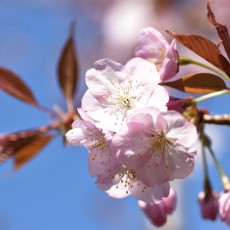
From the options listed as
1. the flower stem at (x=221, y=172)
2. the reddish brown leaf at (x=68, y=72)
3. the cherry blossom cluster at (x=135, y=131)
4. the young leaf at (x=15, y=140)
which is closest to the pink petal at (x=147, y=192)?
the cherry blossom cluster at (x=135, y=131)

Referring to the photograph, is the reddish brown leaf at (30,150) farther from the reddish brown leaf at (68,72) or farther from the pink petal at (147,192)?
the pink petal at (147,192)

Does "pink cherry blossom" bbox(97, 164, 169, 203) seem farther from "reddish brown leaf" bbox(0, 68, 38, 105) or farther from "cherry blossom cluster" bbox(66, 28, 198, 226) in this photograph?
"reddish brown leaf" bbox(0, 68, 38, 105)

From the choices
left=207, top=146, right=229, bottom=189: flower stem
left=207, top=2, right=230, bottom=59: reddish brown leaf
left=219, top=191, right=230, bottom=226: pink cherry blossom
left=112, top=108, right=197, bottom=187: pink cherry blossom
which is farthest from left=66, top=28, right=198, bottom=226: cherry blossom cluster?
left=207, top=146, right=229, bottom=189: flower stem

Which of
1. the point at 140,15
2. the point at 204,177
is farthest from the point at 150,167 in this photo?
the point at 140,15

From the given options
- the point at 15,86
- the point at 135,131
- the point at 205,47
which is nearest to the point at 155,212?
the point at 135,131

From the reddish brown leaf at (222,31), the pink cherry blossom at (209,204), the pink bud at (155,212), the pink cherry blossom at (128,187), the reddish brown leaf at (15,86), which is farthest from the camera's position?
the reddish brown leaf at (15,86)

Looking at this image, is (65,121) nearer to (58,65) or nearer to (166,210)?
(58,65)
